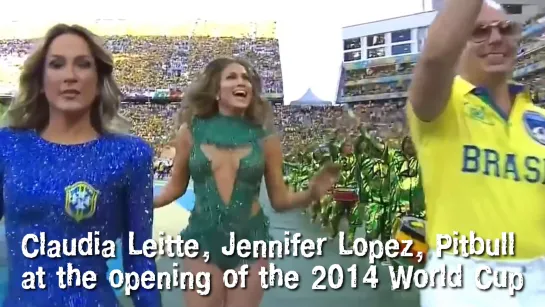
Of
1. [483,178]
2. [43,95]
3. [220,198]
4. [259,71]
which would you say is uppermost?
[259,71]

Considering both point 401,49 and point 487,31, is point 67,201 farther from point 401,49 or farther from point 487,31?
point 401,49

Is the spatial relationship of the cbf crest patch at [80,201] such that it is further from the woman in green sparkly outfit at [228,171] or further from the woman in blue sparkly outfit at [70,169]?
the woman in green sparkly outfit at [228,171]

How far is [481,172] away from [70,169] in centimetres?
59

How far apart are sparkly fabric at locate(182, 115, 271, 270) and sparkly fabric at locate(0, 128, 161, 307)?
65 cm

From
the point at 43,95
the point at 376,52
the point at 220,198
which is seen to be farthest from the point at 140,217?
the point at 376,52

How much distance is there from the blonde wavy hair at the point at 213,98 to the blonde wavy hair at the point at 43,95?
2.31 ft

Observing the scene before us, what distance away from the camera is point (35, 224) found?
1.01m

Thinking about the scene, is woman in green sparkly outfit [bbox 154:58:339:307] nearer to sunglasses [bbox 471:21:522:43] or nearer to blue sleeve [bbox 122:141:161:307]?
blue sleeve [bbox 122:141:161:307]

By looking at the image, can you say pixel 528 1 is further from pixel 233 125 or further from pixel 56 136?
pixel 56 136

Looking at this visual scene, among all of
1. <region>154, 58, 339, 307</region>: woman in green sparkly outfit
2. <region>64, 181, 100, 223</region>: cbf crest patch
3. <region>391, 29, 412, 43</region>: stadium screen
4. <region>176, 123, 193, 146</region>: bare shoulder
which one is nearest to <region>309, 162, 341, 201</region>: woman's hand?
<region>154, 58, 339, 307</region>: woman in green sparkly outfit

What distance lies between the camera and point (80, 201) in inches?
39.8

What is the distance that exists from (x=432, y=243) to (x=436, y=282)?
0.05 m

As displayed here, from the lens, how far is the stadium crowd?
3793 millimetres

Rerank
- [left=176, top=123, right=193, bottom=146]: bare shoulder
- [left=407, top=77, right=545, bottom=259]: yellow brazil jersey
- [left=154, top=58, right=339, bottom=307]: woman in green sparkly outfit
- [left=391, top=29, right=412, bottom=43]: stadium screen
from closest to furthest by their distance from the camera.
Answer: [left=407, top=77, right=545, bottom=259]: yellow brazil jersey < [left=154, top=58, right=339, bottom=307]: woman in green sparkly outfit < [left=176, top=123, right=193, bottom=146]: bare shoulder < [left=391, top=29, right=412, bottom=43]: stadium screen
